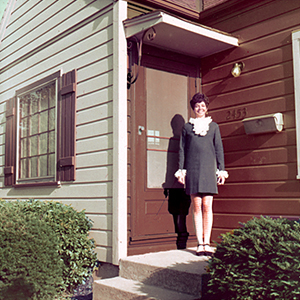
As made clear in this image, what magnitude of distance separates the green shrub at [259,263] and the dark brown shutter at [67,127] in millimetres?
3294

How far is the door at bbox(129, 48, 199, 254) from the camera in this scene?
493 centimetres

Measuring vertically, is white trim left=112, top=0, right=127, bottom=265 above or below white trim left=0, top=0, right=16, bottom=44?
below

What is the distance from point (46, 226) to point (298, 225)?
9.21ft

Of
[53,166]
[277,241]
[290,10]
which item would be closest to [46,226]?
[53,166]

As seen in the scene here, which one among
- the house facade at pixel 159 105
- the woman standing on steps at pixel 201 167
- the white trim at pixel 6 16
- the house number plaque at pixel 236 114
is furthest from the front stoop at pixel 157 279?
the white trim at pixel 6 16

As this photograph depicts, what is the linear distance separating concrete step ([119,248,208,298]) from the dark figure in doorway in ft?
1.23

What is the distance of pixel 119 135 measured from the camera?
4.78 meters

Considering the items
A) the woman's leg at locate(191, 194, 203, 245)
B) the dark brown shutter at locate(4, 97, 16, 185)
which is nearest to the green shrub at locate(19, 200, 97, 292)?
the woman's leg at locate(191, 194, 203, 245)

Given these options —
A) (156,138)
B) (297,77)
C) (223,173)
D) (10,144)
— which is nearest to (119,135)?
(156,138)

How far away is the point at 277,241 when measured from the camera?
2.64m

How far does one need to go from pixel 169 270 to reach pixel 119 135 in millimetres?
1691

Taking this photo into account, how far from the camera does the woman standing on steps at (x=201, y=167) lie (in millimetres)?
4574

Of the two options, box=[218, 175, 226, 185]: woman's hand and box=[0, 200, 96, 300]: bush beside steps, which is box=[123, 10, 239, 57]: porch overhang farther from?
box=[0, 200, 96, 300]: bush beside steps

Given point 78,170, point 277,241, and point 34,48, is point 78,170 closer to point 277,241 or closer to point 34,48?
point 34,48
